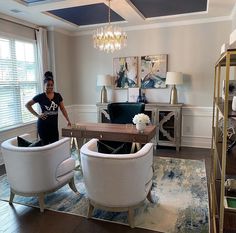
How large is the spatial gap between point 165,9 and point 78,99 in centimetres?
301

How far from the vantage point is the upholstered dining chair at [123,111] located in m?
3.94

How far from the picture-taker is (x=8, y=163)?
103 inches

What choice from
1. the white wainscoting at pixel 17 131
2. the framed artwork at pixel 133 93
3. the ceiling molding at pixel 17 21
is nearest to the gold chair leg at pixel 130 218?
the white wainscoting at pixel 17 131

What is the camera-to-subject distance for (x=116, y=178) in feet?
7.20

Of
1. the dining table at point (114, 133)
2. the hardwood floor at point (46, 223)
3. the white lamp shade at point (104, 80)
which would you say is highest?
the white lamp shade at point (104, 80)

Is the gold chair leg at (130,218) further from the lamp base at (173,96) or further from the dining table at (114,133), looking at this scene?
the lamp base at (173,96)

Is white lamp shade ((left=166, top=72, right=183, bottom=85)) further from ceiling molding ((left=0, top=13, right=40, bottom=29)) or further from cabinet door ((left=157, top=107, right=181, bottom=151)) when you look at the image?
ceiling molding ((left=0, top=13, right=40, bottom=29))

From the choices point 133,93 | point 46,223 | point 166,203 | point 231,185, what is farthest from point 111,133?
point 133,93

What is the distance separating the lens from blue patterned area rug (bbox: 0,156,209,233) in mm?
2355

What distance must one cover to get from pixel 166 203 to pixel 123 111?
5.86 feet

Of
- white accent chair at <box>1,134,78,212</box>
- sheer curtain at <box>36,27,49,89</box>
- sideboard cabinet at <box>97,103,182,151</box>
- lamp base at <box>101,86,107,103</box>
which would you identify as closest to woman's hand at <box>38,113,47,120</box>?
white accent chair at <box>1,134,78,212</box>

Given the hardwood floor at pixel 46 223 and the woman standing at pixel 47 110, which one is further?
the woman standing at pixel 47 110

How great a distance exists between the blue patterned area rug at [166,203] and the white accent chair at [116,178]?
256 millimetres

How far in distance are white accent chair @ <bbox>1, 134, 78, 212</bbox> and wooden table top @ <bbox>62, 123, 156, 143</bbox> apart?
0.61 m
